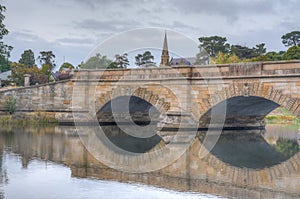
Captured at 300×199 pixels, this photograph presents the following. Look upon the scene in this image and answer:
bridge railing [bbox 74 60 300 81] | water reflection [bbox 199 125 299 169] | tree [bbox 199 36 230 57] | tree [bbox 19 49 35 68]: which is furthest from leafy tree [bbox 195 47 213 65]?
tree [bbox 19 49 35 68]

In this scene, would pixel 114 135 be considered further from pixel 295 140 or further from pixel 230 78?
pixel 295 140

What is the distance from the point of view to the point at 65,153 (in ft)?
54.9

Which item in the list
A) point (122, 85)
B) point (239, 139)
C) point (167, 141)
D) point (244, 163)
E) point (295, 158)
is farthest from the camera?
point (122, 85)

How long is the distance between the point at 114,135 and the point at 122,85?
3313 mm

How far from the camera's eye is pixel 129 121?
Answer: 103ft

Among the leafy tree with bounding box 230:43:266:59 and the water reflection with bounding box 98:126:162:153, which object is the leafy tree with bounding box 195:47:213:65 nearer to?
the leafy tree with bounding box 230:43:266:59

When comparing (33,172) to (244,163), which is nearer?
(33,172)

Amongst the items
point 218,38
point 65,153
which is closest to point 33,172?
point 65,153

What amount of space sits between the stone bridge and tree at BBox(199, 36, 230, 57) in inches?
1272

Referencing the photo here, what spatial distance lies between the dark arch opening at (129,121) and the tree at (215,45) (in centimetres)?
3212

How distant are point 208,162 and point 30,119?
16.4 metres

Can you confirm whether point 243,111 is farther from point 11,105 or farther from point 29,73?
point 29,73

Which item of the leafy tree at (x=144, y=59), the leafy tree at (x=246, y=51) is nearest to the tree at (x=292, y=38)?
the leafy tree at (x=246, y=51)

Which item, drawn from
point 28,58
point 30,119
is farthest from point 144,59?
point 28,58
